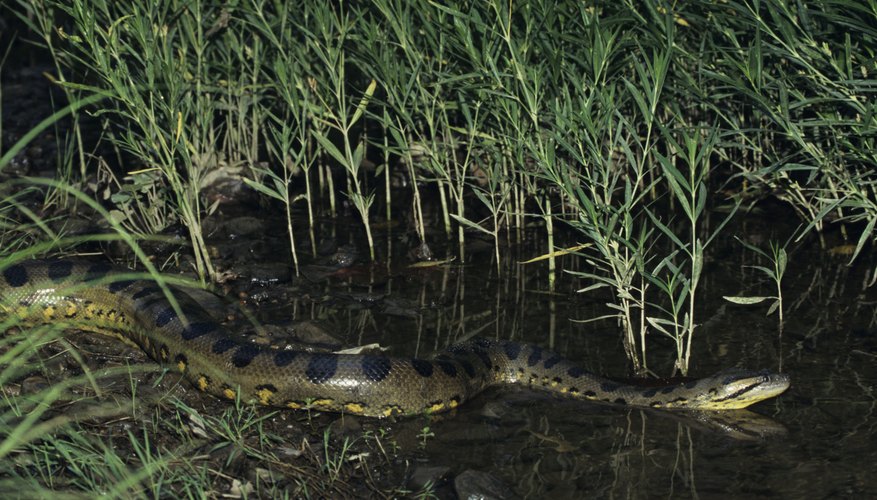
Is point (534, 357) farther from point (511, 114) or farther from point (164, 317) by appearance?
point (164, 317)

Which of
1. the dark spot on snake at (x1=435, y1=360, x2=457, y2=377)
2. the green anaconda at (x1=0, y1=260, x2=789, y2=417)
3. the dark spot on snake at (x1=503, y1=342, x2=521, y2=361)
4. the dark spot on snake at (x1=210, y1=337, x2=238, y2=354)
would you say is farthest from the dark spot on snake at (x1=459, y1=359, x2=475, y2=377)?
the dark spot on snake at (x1=210, y1=337, x2=238, y2=354)

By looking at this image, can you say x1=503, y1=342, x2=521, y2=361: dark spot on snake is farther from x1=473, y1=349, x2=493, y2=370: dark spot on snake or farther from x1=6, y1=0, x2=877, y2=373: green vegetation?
x1=6, y1=0, x2=877, y2=373: green vegetation

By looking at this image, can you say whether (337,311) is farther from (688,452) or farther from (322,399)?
(688,452)

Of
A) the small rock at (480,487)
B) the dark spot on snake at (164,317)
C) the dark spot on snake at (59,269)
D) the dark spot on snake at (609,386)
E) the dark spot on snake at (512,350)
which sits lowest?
the dark spot on snake at (609,386)

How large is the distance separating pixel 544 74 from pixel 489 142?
0.78 m

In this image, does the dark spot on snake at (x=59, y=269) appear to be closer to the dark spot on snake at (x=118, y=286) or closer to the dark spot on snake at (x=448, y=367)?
Answer: the dark spot on snake at (x=118, y=286)

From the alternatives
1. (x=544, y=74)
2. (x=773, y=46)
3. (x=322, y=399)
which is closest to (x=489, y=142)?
(x=544, y=74)

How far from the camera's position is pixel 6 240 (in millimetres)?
8219

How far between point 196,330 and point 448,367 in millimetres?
1883

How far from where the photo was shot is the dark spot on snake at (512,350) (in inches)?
296

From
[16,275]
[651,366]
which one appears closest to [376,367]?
[651,366]

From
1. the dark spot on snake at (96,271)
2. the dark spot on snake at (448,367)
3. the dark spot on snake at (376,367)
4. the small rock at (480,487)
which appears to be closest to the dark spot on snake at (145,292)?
the dark spot on snake at (96,271)

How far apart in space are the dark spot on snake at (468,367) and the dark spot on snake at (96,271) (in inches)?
122

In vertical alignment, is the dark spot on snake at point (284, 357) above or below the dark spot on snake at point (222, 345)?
below
